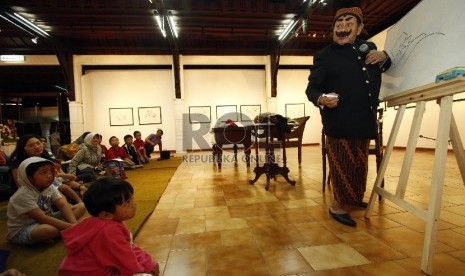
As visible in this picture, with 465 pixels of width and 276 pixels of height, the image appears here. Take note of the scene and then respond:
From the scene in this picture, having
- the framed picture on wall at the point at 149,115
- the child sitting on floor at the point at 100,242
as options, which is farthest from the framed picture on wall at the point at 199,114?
the child sitting on floor at the point at 100,242

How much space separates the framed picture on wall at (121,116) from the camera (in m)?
10.1

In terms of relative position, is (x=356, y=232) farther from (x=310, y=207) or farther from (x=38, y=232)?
(x=38, y=232)

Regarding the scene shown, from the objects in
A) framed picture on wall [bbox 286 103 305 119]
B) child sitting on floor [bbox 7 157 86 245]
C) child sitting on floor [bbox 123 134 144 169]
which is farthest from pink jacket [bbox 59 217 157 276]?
framed picture on wall [bbox 286 103 305 119]

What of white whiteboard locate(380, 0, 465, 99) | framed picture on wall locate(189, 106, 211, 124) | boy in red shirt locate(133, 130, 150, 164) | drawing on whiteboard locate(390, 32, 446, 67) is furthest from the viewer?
Answer: framed picture on wall locate(189, 106, 211, 124)

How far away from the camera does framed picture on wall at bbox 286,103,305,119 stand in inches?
427

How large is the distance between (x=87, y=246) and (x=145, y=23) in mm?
7984

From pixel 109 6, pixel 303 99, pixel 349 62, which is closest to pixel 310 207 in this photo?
pixel 349 62

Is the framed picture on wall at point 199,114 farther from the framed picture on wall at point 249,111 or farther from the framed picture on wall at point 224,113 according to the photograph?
the framed picture on wall at point 249,111

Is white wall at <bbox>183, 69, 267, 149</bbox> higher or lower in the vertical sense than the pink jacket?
higher

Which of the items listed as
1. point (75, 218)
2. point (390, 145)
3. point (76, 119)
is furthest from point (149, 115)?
point (390, 145)

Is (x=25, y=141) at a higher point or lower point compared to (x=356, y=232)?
higher

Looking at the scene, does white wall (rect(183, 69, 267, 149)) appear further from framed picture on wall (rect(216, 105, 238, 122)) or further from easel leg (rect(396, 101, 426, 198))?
easel leg (rect(396, 101, 426, 198))

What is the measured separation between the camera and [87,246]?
3.42 ft

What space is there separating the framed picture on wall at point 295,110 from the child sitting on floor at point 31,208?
32.3ft
